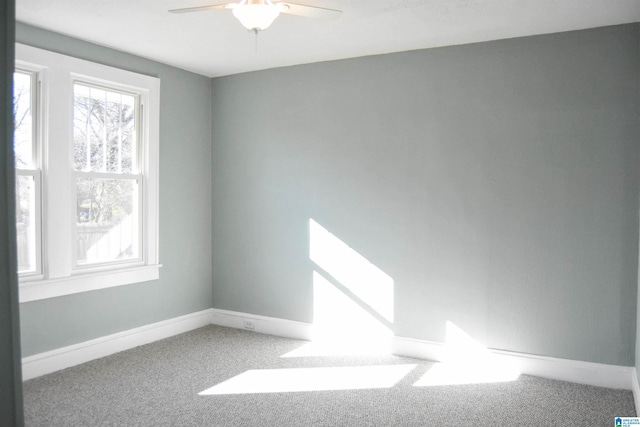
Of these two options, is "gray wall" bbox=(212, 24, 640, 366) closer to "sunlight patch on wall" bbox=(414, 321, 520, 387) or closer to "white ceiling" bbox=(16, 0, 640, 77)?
"sunlight patch on wall" bbox=(414, 321, 520, 387)

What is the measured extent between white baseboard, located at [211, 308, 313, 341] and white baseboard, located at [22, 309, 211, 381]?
16 cm

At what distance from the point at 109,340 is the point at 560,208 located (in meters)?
3.73

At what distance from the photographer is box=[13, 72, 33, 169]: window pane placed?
3.74 metres

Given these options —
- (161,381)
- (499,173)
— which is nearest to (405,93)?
(499,173)

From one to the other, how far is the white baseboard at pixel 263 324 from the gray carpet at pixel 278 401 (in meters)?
0.69

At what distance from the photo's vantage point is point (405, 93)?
173 inches

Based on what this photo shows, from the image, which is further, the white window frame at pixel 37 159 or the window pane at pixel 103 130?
the window pane at pixel 103 130

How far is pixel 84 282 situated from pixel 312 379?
1965mm

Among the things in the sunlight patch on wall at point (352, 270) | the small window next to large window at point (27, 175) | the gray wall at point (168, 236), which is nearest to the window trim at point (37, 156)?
the small window next to large window at point (27, 175)

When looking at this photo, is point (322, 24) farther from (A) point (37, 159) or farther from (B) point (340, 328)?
(B) point (340, 328)

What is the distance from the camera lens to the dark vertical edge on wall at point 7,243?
50.9 inches

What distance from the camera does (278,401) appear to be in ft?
11.2

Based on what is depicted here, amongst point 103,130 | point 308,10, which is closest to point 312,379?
point 308,10

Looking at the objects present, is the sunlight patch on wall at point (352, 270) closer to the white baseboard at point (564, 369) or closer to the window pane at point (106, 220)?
the white baseboard at point (564, 369)
